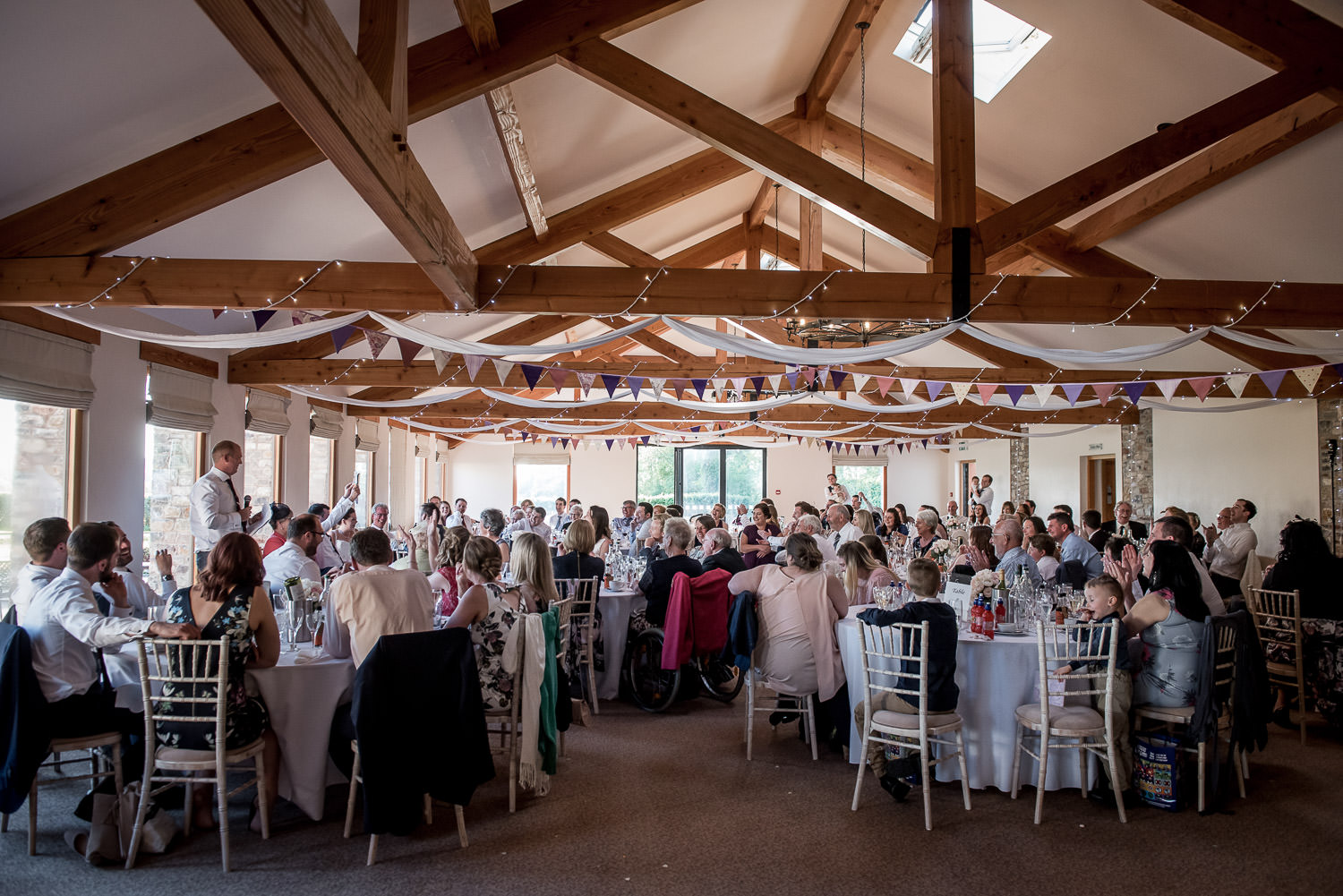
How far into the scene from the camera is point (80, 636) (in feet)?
11.0

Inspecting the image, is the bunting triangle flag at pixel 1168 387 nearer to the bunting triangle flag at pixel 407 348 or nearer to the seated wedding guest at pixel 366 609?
the bunting triangle flag at pixel 407 348

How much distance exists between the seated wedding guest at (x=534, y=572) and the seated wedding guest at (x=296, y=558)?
132cm

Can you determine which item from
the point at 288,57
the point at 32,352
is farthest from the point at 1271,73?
the point at 32,352

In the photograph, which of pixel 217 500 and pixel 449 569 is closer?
pixel 449 569

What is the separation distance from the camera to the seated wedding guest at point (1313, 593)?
16.8 ft

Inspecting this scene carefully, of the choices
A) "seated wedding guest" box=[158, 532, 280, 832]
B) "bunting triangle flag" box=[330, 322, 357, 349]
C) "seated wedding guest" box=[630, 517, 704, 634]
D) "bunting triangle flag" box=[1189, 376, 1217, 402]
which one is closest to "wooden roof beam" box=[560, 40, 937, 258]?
"seated wedding guest" box=[630, 517, 704, 634]

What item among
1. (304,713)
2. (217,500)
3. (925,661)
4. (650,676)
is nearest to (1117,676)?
(925,661)

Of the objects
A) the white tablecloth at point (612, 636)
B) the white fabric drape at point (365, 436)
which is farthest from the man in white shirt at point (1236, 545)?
the white fabric drape at point (365, 436)

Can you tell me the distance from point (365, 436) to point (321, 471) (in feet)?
5.14

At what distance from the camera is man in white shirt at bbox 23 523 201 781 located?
3.32m

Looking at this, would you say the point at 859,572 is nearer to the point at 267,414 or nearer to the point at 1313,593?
the point at 1313,593

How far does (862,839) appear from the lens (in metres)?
3.57

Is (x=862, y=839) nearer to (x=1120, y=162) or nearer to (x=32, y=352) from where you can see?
(x=1120, y=162)

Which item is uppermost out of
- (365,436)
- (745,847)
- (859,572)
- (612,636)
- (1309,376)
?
(1309,376)
